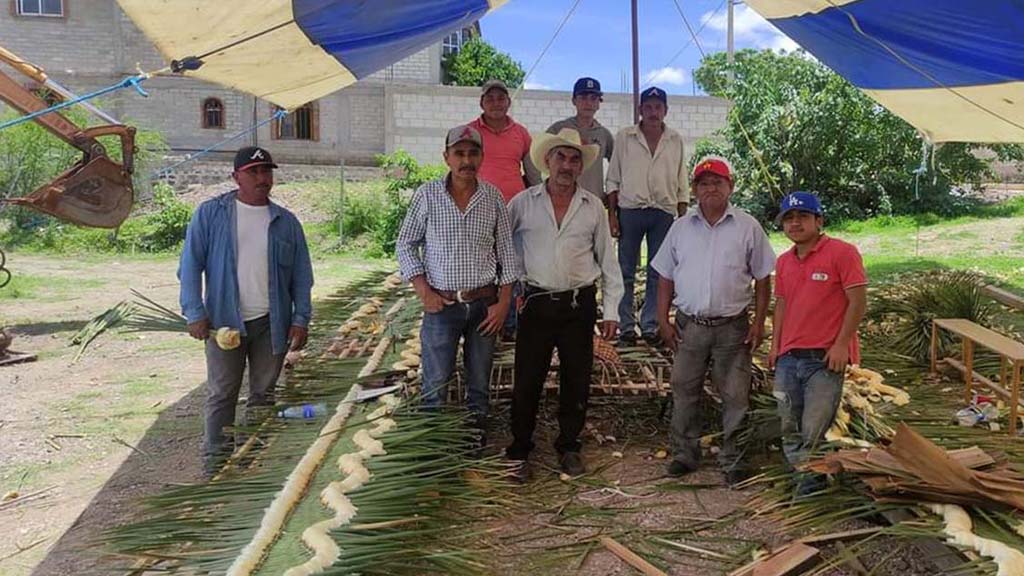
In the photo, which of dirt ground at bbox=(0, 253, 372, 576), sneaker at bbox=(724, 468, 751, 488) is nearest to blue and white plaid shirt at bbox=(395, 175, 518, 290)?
sneaker at bbox=(724, 468, 751, 488)

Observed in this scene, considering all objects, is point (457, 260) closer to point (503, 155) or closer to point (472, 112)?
point (503, 155)

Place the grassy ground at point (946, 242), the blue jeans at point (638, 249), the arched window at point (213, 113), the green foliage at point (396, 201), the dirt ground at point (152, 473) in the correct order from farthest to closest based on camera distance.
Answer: the arched window at point (213, 113) < the green foliage at point (396, 201) < the grassy ground at point (946, 242) < the blue jeans at point (638, 249) < the dirt ground at point (152, 473)

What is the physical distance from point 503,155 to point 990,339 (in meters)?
2.75

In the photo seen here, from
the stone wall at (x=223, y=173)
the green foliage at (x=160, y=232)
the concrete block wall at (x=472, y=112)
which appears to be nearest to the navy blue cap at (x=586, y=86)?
the green foliage at (x=160, y=232)

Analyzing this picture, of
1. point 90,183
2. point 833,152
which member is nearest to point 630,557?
point 90,183

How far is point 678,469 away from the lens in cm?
365

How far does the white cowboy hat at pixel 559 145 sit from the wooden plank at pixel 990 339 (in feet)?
7.14

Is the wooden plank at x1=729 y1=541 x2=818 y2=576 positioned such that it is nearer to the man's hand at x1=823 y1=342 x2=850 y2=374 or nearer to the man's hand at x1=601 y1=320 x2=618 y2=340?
the man's hand at x1=823 y1=342 x2=850 y2=374

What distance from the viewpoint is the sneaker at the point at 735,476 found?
3516 mm

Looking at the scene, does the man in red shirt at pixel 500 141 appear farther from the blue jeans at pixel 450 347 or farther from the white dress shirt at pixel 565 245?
the blue jeans at pixel 450 347

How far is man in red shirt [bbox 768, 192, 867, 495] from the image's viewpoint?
10.0 ft

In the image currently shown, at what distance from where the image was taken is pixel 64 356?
6.61m

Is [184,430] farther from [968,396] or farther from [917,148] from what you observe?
[917,148]

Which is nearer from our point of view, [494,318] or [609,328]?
[494,318]
